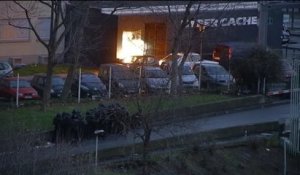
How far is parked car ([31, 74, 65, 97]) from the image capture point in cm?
3120

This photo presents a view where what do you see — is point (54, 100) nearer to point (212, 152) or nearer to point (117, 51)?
point (212, 152)

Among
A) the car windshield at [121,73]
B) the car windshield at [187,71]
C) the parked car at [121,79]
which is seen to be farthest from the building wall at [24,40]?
the car windshield at [121,73]

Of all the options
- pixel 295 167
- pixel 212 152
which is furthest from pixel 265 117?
pixel 212 152

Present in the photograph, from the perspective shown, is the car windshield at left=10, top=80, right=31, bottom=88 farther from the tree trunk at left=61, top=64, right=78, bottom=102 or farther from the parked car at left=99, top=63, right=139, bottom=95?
the parked car at left=99, top=63, right=139, bottom=95

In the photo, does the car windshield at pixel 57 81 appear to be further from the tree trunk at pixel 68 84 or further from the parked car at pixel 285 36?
the parked car at pixel 285 36

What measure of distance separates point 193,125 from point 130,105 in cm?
279

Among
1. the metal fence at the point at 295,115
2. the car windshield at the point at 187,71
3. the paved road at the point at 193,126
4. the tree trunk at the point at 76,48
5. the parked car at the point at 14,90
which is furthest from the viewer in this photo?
the car windshield at the point at 187,71

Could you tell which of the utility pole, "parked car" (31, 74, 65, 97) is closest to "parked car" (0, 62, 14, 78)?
Result: "parked car" (31, 74, 65, 97)

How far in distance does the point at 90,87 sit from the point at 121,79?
3.56m

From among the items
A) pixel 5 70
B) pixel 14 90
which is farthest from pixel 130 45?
pixel 14 90

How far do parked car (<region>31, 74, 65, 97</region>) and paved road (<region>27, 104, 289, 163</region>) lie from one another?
7.12 m

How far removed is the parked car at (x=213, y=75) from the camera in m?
35.2

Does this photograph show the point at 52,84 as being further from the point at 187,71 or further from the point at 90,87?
the point at 187,71

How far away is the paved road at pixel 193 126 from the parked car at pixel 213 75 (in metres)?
3.93
